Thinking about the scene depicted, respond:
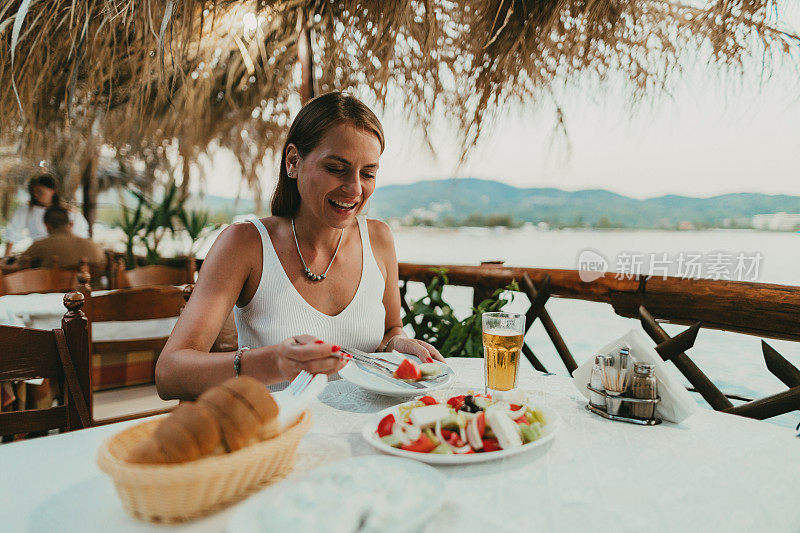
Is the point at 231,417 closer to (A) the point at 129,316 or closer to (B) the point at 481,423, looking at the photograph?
(B) the point at 481,423

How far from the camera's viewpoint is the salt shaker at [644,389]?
1.00m

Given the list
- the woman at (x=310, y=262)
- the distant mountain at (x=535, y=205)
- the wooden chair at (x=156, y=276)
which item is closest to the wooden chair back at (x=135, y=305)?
the woman at (x=310, y=262)

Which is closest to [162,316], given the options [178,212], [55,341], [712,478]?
[55,341]

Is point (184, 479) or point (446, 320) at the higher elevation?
point (184, 479)

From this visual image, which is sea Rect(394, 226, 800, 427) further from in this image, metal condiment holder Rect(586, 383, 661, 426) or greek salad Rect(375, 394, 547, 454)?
greek salad Rect(375, 394, 547, 454)

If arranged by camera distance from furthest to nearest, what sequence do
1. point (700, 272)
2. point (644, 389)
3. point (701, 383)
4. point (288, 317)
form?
1. point (700, 272)
2. point (701, 383)
3. point (288, 317)
4. point (644, 389)

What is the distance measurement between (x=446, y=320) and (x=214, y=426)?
232 centimetres

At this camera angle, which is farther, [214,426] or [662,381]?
[662,381]

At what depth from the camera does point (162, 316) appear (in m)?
1.98

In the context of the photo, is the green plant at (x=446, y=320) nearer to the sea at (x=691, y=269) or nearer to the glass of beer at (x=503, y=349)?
the sea at (x=691, y=269)

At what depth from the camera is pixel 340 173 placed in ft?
5.18

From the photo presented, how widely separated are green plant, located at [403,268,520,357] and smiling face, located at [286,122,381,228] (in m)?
1.22

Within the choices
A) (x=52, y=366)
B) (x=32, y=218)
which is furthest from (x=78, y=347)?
(x=32, y=218)

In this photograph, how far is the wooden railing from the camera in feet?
5.32
